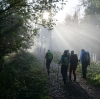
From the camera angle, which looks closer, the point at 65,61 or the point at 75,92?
the point at 75,92

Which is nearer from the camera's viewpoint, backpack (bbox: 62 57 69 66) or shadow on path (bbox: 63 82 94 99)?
shadow on path (bbox: 63 82 94 99)

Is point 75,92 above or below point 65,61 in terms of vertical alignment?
below

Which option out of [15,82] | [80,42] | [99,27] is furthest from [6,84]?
[80,42]

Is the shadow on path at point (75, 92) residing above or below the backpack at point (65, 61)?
below

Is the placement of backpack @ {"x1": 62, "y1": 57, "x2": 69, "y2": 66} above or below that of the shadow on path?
above

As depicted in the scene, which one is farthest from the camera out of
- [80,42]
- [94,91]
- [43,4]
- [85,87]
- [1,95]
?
[80,42]

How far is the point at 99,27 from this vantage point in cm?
4556

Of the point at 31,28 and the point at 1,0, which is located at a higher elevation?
the point at 1,0

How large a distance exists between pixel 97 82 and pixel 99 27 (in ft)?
119

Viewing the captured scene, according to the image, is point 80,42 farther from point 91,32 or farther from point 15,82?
point 15,82

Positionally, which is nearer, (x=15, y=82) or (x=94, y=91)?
(x=15, y=82)

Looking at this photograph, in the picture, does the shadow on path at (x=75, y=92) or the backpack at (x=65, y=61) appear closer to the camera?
the shadow on path at (x=75, y=92)

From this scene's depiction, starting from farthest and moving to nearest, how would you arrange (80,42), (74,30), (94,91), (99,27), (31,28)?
1. (80,42)
2. (74,30)
3. (99,27)
4. (31,28)
5. (94,91)

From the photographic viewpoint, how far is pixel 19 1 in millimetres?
10305
